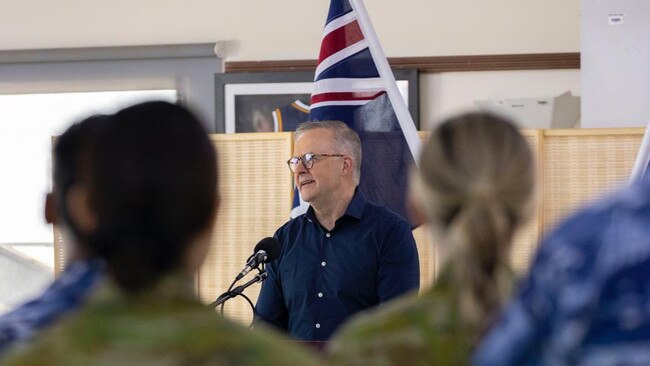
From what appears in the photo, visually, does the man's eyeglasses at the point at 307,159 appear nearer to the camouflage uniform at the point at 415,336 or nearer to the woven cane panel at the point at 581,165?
the woven cane panel at the point at 581,165

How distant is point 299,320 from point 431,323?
2050 mm

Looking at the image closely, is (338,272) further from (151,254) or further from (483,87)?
(483,87)

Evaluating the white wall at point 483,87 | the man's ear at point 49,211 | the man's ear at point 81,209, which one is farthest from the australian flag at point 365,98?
the man's ear at point 81,209

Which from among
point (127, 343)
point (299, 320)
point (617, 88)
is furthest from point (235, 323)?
point (617, 88)

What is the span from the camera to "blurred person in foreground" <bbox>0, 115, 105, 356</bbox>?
51.3 inches

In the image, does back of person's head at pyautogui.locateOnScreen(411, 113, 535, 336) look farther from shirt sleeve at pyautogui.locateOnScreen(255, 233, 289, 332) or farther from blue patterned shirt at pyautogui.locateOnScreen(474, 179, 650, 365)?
shirt sleeve at pyautogui.locateOnScreen(255, 233, 289, 332)

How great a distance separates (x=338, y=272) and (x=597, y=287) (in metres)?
2.41

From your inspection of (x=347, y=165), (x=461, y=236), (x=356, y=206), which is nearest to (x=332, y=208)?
(x=356, y=206)

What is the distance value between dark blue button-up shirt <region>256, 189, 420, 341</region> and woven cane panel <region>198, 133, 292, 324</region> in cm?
167

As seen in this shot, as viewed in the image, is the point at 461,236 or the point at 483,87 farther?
the point at 483,87

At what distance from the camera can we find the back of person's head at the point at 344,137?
388cm

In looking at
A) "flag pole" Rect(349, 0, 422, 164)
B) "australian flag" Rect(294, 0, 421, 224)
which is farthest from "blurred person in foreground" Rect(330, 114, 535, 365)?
"australian flag" Rect(294, 0, 421, 224)

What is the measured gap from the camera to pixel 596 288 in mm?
1104

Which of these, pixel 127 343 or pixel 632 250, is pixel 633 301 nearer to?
pixel 632 250
